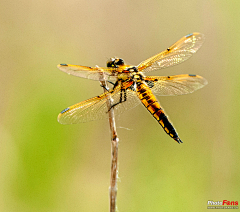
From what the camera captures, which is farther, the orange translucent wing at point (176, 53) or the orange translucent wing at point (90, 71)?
the orange translucent wing at point (176, 53)

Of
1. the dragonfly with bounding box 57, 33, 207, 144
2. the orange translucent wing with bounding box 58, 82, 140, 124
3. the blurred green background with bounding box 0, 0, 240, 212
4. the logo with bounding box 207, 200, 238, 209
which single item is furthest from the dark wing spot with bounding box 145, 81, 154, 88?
the logo with bounding box 207, 200, 238, 209

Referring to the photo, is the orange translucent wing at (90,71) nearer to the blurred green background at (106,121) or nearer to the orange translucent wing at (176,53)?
the orange translucent wing at (176,53)

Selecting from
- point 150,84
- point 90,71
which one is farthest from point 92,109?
point 150,84

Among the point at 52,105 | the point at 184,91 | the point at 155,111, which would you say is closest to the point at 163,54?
the point at 184,91

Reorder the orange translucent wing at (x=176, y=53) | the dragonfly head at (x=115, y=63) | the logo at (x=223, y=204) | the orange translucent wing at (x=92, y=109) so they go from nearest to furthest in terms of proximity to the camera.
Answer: the orange translucent wing at (x=92, y=109) → the dragonfly head at (x=115, y=63) → the orange translucent wing at (x=176, y=53) → the logo at (x=223, y=204)

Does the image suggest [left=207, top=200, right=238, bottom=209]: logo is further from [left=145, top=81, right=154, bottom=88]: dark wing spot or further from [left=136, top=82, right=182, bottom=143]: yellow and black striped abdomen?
[left=145, top=81, right=154, bottom=88]: dark wing spot

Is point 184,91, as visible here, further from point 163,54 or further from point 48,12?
point 48,12

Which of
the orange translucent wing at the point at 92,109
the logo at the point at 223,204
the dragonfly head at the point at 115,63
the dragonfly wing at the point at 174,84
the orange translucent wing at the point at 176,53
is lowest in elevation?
the logo at the point at 223,204

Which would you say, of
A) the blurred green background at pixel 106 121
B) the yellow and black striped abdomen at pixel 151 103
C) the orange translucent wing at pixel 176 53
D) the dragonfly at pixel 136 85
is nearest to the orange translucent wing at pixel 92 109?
the dragonfly at pixel 136 85
